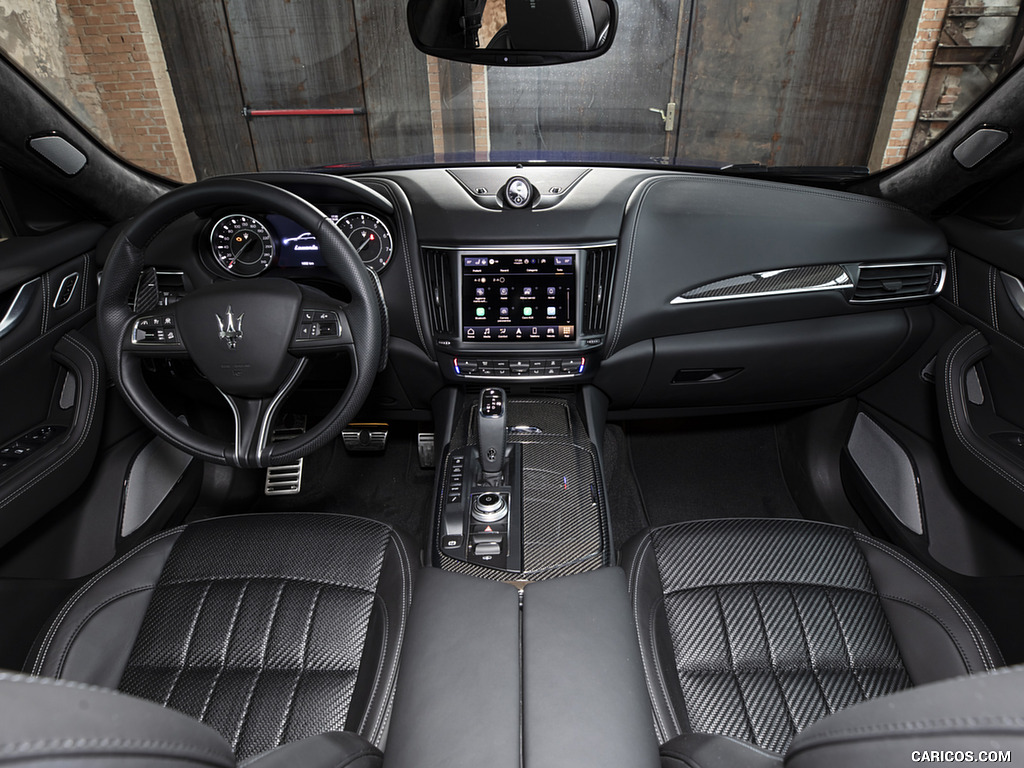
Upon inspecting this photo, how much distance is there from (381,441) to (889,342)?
1694mm

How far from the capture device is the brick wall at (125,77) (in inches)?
109

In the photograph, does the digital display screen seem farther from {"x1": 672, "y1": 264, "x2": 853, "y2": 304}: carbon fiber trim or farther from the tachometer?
{"x1": 672, "y1": 264, "x2": 853, "y2": 304}: carbon fiber trim

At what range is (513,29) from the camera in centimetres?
149

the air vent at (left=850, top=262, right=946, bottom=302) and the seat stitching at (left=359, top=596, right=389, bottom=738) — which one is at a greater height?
the air vent at (left=850, top=262, right=946, bottom=302)

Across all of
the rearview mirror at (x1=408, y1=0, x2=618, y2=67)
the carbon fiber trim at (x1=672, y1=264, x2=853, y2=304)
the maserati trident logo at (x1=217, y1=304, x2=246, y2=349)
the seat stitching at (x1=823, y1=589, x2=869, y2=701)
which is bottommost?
the seat stitching at (x1=823, y1=589, x2=869, y2=701)

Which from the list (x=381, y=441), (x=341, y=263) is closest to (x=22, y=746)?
(x=341, y=263)

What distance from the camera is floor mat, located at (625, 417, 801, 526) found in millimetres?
2254

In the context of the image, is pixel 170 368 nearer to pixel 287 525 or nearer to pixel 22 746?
pixel 287 525

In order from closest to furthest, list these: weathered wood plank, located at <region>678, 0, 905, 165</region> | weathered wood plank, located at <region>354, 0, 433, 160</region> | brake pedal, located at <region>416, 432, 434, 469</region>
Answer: brake pedal, located at <region>416, 432, 434, 469</region>, weathered wood plank, located at <region>354, 0, 433, 160</region>, weathered wood plank, located at <region>678, 0, 905, 165</region>

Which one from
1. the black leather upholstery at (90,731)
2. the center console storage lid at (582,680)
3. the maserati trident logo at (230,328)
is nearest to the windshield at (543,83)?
the maserati trident logo at (230,328)

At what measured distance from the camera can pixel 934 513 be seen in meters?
1.69

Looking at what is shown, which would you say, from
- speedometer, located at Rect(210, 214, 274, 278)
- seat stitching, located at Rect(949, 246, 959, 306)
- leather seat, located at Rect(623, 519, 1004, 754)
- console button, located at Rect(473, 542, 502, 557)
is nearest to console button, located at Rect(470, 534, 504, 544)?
console button, located at Rect(473, 542, 502, 557)

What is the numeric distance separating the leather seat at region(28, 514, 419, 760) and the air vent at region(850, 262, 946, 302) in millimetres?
1459

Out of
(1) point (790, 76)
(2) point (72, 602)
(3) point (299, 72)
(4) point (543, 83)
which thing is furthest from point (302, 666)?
(1) point (790, 76)
